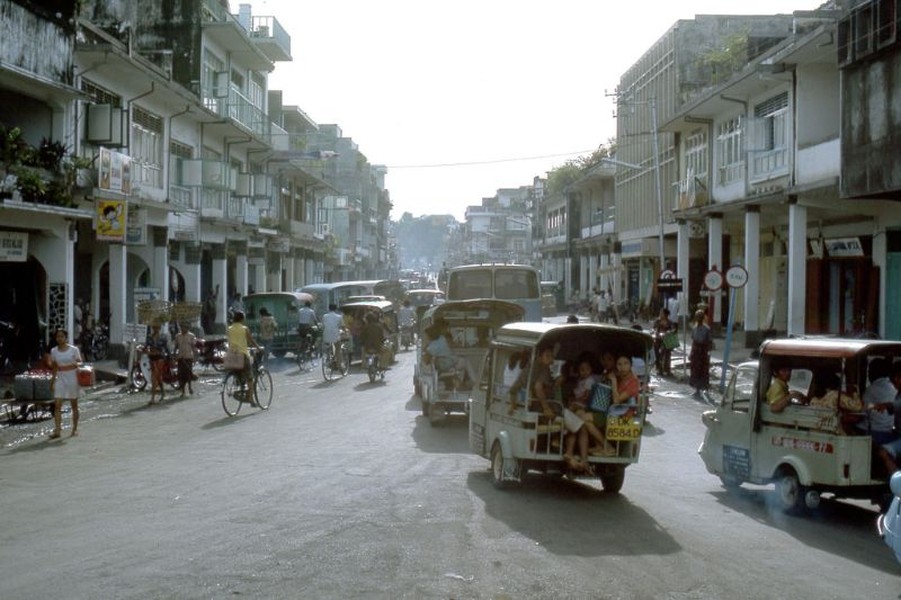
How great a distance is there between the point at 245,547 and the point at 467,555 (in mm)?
1841

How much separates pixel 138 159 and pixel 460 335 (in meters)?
16.6

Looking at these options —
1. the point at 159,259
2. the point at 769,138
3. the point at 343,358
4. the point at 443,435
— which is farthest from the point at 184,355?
the point at 769,138

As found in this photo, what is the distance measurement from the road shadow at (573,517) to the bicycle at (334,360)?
1479cm

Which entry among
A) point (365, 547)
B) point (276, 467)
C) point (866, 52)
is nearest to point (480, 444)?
point (276, 467)

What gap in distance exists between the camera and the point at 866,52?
906 inches

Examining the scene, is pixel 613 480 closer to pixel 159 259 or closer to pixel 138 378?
pixel 138 378

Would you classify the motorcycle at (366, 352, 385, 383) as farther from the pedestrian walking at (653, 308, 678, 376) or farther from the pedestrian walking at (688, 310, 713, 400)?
the pedestrian walking at (653, 308, 678, 376)

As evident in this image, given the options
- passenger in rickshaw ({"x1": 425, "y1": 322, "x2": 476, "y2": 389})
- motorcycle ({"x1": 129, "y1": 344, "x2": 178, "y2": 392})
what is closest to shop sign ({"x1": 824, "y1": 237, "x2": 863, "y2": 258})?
passenger in rickshaw ({"x1": 425, "y1": 322, "x2": 476, "y2": 389})

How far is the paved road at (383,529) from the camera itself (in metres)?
8.13

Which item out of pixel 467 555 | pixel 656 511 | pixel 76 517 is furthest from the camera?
pixel 656 511

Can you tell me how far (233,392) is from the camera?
2045cm

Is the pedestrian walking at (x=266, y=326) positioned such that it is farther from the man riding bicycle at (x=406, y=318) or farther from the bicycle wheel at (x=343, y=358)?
the man riding bicycle at (x=406, y=318)

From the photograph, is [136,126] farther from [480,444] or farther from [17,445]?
[480,444]

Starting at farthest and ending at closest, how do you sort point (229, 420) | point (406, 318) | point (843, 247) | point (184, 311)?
1. point (406, 318)
2. point (843, 247)
3. point (184, 311)
4. point (229, 420)
